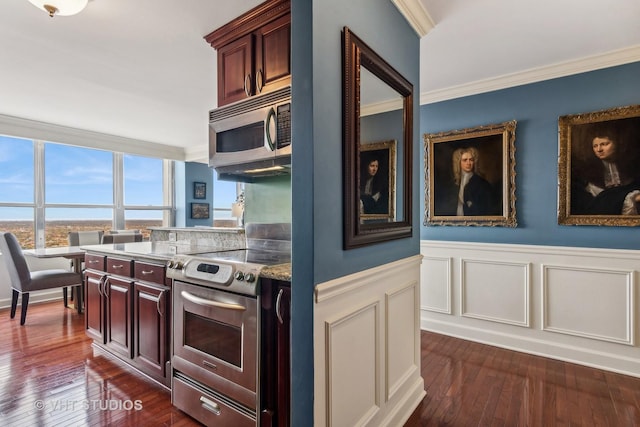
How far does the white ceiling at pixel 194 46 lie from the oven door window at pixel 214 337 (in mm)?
1890

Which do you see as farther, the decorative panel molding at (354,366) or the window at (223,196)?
the window at (223,196)

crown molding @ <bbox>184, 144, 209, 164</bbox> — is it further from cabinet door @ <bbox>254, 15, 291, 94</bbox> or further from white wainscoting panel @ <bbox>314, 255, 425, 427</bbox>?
white wainscoting panel @ <bbox>314, 255, 425, 427</bbox>

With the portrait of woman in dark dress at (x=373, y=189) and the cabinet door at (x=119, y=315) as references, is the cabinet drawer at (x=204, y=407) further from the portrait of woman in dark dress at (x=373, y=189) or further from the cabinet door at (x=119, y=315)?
the portrait of woman in dark dress at (x=373, y=189)

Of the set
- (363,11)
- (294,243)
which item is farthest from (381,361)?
(363,11)

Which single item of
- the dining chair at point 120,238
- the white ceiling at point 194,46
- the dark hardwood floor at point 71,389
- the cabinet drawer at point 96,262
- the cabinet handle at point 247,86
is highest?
the white ceiling at point 194,46

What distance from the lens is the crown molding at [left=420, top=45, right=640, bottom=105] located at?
96.9 inches

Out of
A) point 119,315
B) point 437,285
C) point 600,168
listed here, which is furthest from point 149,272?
point 600,168

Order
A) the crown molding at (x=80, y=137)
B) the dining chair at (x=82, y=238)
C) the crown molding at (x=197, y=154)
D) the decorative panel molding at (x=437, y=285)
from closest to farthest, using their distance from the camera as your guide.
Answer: the decorative panel molding at (x=437, y=285), the crown molding at (x=80, y=137), the dining chair at (x=82, y=238), the crown molding at (x=197, y=154)

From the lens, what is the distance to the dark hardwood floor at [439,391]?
6.20ft

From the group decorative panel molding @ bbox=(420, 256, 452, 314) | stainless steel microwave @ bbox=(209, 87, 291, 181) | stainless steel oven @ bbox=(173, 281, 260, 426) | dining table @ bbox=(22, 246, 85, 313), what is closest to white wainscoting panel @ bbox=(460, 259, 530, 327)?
decorative panel molding @ bbox=(420, 256, 452, 314)

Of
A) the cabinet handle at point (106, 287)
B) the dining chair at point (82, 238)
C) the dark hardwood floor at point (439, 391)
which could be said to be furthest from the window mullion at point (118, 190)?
the cabinet handle at point (106, 287)

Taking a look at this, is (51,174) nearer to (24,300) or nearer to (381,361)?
(24,300)

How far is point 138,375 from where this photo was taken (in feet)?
7.80

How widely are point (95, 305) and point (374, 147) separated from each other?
8.66ft
